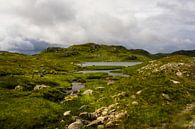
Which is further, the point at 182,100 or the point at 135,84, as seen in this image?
the point at 135,84

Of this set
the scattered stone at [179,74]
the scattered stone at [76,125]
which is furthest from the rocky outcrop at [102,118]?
the scattered stone at [179,74]

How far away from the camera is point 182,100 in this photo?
55.6 metres

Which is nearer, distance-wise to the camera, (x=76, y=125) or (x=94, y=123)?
(x=76, y=125)

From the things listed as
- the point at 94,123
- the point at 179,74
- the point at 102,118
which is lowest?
the point at 94,123

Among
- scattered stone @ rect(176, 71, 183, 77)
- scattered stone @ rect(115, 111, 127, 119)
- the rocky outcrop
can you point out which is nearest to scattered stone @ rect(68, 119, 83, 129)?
the rocky outcrop

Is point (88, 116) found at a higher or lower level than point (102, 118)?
lower

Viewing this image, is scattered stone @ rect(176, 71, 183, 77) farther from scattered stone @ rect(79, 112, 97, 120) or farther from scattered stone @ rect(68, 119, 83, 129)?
scattered stone @ rect(68, 119, 83, 129)

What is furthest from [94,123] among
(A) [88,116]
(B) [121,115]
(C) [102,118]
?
(A) [88,116]

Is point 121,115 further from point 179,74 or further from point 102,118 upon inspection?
point 179,74

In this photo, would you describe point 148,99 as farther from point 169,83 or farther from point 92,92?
point 92,92

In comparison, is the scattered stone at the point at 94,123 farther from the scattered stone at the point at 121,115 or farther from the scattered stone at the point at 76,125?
the scattered stone at the point at 121,115

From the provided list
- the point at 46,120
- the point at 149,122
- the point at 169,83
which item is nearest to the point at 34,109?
the point at 46,120

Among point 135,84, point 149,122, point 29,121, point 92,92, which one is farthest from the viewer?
point 92,92

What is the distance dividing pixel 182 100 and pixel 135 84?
478 inches
